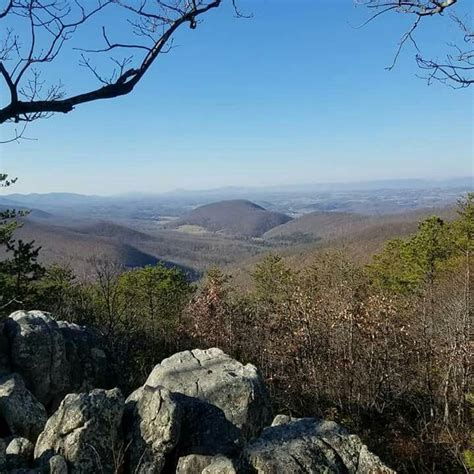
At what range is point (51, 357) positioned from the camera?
10719 millimetres

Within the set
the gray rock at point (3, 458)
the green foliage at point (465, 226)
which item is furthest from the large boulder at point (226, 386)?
the green foliage at point (465, 226)

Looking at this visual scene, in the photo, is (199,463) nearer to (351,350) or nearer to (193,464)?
(193,464)

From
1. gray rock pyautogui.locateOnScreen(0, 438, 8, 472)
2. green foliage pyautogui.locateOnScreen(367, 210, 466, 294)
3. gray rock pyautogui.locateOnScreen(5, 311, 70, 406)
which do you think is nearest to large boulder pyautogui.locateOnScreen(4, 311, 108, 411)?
gray rock pyautogui.locateOnScreen(5, 311, 70, 406)

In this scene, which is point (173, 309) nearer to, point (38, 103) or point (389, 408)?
point (389, 408)

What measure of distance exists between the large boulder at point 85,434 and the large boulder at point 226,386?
5.87 feet

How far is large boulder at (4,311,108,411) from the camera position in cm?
1031

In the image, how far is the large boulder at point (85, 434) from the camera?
5.41 meters

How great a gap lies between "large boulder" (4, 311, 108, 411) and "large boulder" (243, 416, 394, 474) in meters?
6.39

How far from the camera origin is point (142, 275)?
2900cm

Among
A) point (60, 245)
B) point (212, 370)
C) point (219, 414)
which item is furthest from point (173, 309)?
point (60, 245)

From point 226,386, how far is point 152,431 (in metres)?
2.59

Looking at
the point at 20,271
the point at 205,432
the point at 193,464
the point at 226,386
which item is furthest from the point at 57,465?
the point at 20,271

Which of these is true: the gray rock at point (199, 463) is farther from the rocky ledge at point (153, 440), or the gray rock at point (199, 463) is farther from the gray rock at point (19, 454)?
the gray rock at point (19, 454)

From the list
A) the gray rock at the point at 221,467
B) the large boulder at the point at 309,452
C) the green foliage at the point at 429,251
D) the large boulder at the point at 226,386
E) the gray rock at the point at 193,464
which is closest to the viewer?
the gray rock at the point at 221,467
